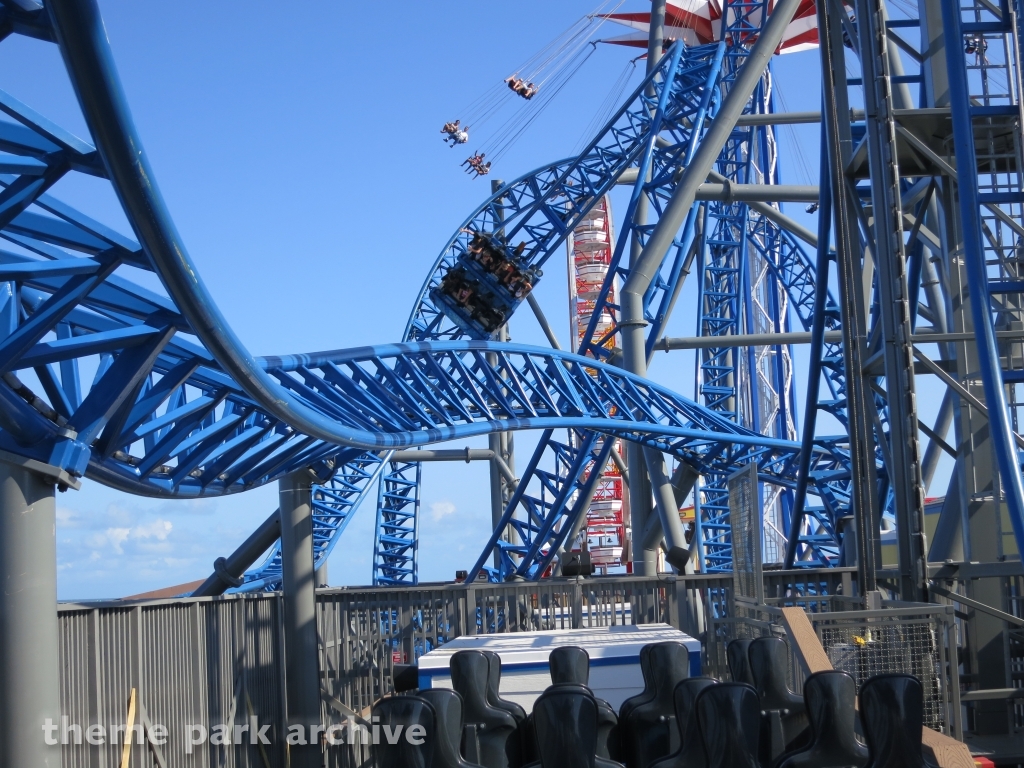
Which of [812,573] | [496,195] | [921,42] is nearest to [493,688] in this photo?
[812,573]

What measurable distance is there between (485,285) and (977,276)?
47.5ft

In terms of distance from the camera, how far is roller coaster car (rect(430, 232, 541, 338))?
21.8 m

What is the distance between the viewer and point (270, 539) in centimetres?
1730

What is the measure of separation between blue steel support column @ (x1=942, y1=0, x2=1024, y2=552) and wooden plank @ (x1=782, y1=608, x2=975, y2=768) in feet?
5.17

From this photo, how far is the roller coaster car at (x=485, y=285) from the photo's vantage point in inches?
859

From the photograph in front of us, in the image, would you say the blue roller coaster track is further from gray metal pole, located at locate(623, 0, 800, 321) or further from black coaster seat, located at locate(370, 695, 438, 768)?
black coaster seat, located at locate(370, 695, 438, 768)

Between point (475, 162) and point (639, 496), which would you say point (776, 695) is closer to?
point (639, 496)

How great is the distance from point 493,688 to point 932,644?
260cm

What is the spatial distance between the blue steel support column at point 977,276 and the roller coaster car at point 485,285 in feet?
44.6

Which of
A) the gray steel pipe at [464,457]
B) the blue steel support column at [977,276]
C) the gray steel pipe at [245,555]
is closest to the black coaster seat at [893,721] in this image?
the blue steel support column at [977,276]

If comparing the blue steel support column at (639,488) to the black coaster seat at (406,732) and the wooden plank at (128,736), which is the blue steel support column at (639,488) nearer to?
the wooden plank at (128,736)

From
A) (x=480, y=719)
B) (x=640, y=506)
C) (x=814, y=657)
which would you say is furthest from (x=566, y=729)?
(x=640, y=506)

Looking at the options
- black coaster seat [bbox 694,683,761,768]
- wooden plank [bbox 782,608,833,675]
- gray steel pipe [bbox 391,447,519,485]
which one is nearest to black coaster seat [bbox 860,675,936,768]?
black coaster seat [bbox 694,683,761,768]

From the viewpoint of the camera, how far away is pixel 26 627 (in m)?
6.48
